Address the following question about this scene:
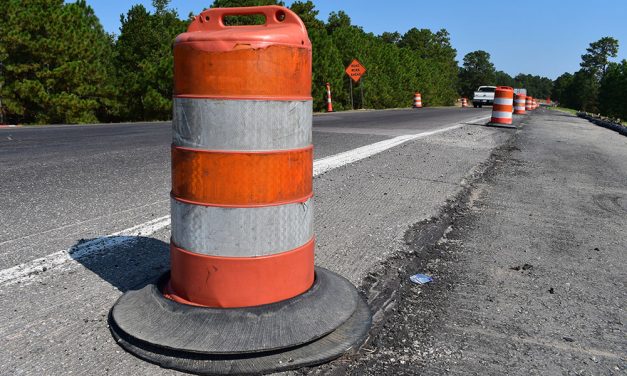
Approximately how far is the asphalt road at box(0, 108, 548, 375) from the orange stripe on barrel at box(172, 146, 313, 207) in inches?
29.7

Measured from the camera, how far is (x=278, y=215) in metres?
2.41

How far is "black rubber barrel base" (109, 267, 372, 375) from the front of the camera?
2.12 meters

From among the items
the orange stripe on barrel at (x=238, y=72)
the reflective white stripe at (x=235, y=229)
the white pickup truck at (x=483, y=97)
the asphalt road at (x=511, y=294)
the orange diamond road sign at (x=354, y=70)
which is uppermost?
the orange diamond road sign at (x=354, y=70)

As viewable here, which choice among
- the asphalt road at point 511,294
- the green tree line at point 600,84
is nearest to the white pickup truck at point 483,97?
the green tree line at point 600,84

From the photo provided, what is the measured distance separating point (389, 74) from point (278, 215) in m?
38.6

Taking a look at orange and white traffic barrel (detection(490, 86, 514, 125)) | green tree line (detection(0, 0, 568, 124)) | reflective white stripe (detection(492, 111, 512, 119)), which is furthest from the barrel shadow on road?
green tree line (detection(0, 0, 568, 124))

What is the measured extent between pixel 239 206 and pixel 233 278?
0.34 metres

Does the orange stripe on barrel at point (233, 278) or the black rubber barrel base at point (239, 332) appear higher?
the orange stripe on barrel at point (233, 278)

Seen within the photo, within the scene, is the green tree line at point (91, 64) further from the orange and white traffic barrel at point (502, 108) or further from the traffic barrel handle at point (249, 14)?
the traffic barrel handle at point (249, 14)

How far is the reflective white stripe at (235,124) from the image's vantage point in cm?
229

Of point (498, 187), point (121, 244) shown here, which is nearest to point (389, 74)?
point (498, 187)

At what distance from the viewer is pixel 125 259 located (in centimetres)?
329

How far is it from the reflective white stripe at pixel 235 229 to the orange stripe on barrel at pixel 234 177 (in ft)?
0.13

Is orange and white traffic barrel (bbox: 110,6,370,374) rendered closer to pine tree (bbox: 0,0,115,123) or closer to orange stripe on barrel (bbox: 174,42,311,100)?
orange stripe on barrel (bbox: 174,42,311,100)
